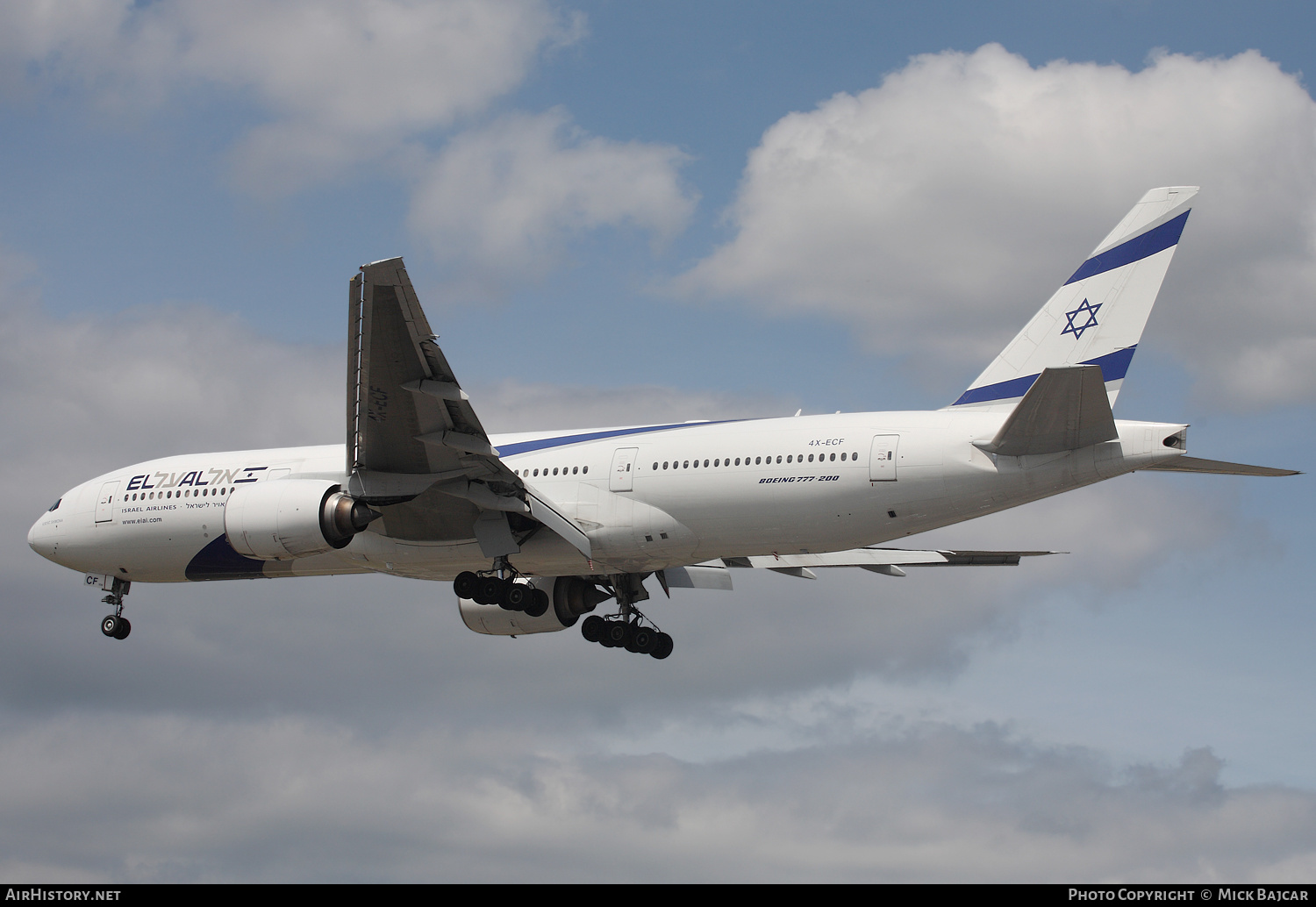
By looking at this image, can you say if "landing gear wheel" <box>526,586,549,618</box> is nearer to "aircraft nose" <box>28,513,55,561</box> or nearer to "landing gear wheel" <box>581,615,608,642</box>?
"landing gear wheel" <box>581,615,608,642</box>

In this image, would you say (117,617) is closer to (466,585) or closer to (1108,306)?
(466,585)

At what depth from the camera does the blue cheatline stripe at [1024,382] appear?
20.3 meters

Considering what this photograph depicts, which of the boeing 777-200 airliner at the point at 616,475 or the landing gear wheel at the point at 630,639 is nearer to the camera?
the boeing 777-200 airliner at the point at 616,475

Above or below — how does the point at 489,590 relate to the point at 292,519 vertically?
below

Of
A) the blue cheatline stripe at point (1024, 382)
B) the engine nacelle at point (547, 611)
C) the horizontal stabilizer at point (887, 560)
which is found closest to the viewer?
the blue cheatline stripe at point (1024, 382)

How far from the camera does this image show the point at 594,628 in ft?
88.4

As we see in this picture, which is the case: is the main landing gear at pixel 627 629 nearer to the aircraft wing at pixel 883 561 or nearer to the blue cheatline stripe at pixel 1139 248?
the aircraft wing at pixel 883 561

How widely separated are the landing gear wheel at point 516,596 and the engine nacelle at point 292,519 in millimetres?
2726

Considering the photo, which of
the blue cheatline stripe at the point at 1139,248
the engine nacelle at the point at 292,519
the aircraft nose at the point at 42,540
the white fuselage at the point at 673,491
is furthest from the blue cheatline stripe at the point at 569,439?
the aircraft nose at the point at 42,540

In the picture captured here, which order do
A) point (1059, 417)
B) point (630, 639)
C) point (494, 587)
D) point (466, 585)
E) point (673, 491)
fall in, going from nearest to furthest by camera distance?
point (1059, 417) < point (673, 491) < point (494, 587) < point (466, 585) < point (630, 639)

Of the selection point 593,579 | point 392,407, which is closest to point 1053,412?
point 392,407

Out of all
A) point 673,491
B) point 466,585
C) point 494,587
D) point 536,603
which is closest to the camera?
point 673,491

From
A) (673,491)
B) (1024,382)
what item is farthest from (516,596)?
(1024,382)

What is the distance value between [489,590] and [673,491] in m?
3.91
